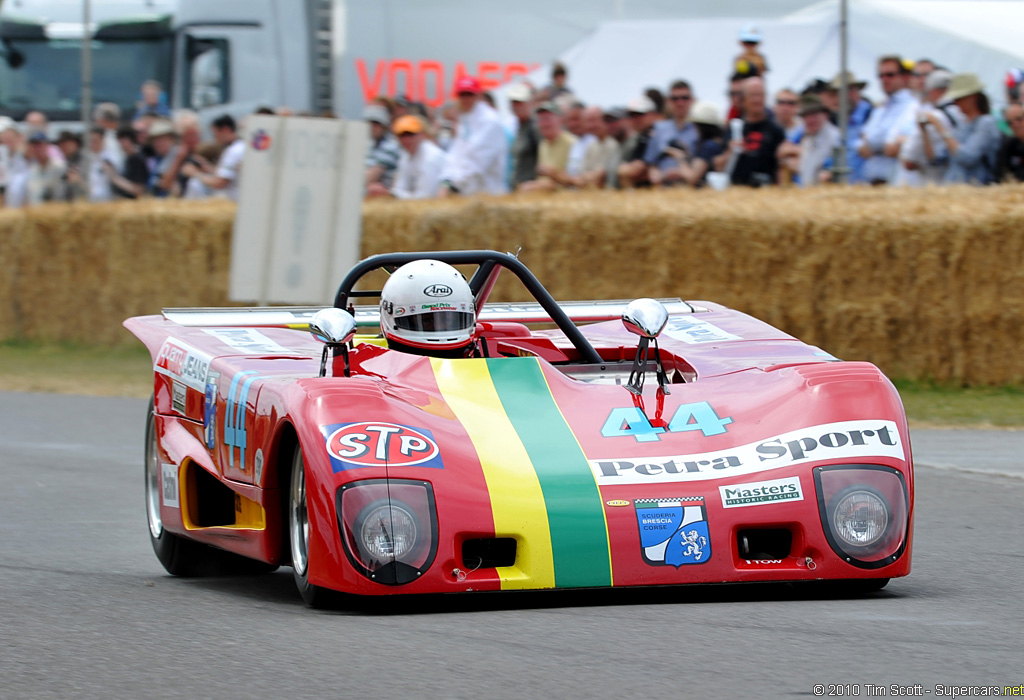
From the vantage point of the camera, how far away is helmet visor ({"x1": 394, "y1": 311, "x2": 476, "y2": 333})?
5.97 m

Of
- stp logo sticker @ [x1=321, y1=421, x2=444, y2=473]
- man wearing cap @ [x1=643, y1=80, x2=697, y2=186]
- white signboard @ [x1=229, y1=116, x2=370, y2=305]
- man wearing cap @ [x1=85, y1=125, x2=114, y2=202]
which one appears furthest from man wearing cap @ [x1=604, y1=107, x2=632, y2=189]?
stp logo sticker @ [x1=321, y1=421, x2=444, y2=473]

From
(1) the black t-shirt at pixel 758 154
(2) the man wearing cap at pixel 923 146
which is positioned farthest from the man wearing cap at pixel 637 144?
(2) the man wearing cap at pixel 923 146

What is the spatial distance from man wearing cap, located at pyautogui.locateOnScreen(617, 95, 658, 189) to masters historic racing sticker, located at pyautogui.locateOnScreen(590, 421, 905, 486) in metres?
8.23

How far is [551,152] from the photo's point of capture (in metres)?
14.1

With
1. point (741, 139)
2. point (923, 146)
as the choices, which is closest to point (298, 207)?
point (741, 139)

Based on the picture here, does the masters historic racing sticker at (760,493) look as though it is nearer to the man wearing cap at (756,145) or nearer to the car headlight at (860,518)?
the car headlight at (860,518)

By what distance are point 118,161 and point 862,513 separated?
13940 mm

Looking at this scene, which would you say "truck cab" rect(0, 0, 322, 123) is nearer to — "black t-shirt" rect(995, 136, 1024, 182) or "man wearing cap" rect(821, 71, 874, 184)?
"man wearing cap" rect(821, 71, 874, 184)

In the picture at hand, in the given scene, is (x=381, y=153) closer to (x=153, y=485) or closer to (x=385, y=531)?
(x=153, y=485)

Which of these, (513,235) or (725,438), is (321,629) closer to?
(725,438)

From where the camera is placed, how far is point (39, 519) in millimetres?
7898

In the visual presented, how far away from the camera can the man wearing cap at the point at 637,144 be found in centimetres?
1335

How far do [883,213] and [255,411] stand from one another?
273 inches

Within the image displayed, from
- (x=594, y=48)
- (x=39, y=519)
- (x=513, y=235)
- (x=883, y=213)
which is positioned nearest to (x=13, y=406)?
(x=513, y=235)
